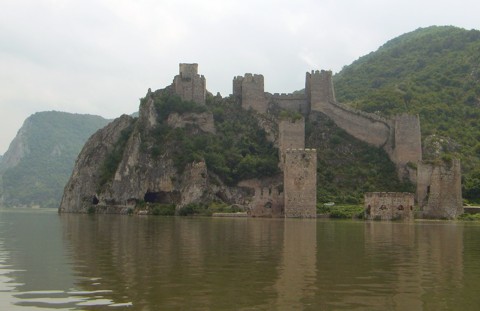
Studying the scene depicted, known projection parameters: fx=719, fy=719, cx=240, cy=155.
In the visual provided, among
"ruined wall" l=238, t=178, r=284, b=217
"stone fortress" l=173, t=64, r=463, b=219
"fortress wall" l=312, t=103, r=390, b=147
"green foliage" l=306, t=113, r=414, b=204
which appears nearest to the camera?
"stone fortress" l=173, t=64, r=463, b=219

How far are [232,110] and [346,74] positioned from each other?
49.6 metres

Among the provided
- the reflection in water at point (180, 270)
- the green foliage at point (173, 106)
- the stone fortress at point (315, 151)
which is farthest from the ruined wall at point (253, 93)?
the reflection in water at point (180, 270)

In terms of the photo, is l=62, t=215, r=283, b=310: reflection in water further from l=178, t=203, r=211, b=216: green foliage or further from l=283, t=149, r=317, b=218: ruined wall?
l=178, t=203, r=211, b=216: green foliage

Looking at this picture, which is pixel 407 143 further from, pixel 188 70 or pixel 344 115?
pixel 188 70

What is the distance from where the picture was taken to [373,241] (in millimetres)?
28516

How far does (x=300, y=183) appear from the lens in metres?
60.7

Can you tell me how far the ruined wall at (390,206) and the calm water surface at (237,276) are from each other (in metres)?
27.1

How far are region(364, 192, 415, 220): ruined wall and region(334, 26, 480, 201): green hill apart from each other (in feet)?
29.7

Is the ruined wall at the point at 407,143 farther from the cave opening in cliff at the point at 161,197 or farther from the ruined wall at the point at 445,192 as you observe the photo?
the cave opening in cliff at the point at 161,197

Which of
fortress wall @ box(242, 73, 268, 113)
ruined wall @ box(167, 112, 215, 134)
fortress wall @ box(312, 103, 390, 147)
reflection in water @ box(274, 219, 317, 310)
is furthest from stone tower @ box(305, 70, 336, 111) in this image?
reflection in water @ box(274, 219, 317, 310)

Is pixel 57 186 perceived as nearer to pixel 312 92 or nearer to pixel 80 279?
pixel 312 92

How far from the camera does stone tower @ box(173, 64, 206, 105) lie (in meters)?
85.9

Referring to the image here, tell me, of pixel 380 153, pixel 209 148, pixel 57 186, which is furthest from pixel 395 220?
pixel 57 186

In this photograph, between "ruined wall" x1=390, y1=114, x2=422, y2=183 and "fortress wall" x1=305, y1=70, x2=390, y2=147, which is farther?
"fortress wall" x1=305, y1=70, x2=390, y2=147
